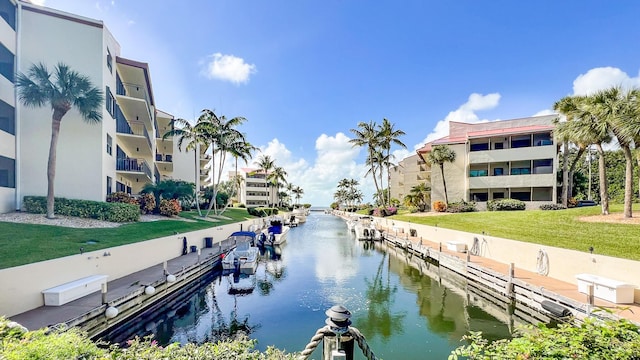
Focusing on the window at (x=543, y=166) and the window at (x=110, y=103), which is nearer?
the window at (x=110, y=103)

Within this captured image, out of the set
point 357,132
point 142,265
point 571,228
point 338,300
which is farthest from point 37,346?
point 357,132

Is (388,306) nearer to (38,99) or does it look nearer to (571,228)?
(571,228)

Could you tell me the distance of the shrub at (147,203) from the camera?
1070 inches

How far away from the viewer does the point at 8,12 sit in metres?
18.7

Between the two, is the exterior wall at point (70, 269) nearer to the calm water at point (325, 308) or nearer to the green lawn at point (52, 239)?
the green lawn at point (52, 239)

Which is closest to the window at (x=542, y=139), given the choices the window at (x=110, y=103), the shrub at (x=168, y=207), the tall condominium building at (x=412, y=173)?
the tall condominium building at (x=412, y=173)

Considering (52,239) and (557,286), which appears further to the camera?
(52,239)

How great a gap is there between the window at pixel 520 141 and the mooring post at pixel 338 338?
43.5m

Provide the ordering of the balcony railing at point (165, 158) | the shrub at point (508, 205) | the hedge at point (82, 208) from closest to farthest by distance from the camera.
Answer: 1. the hedge at point (82, 208)
2. the shrub at point (508, 205)
3. the balcony railing at point (165, 158)

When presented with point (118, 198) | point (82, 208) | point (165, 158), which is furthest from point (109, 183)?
point (165, 158)

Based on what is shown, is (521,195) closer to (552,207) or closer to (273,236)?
(552,207)

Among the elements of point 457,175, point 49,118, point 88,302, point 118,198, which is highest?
point 49,118

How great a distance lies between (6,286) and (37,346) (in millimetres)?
9216

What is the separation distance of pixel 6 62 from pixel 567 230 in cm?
3814
